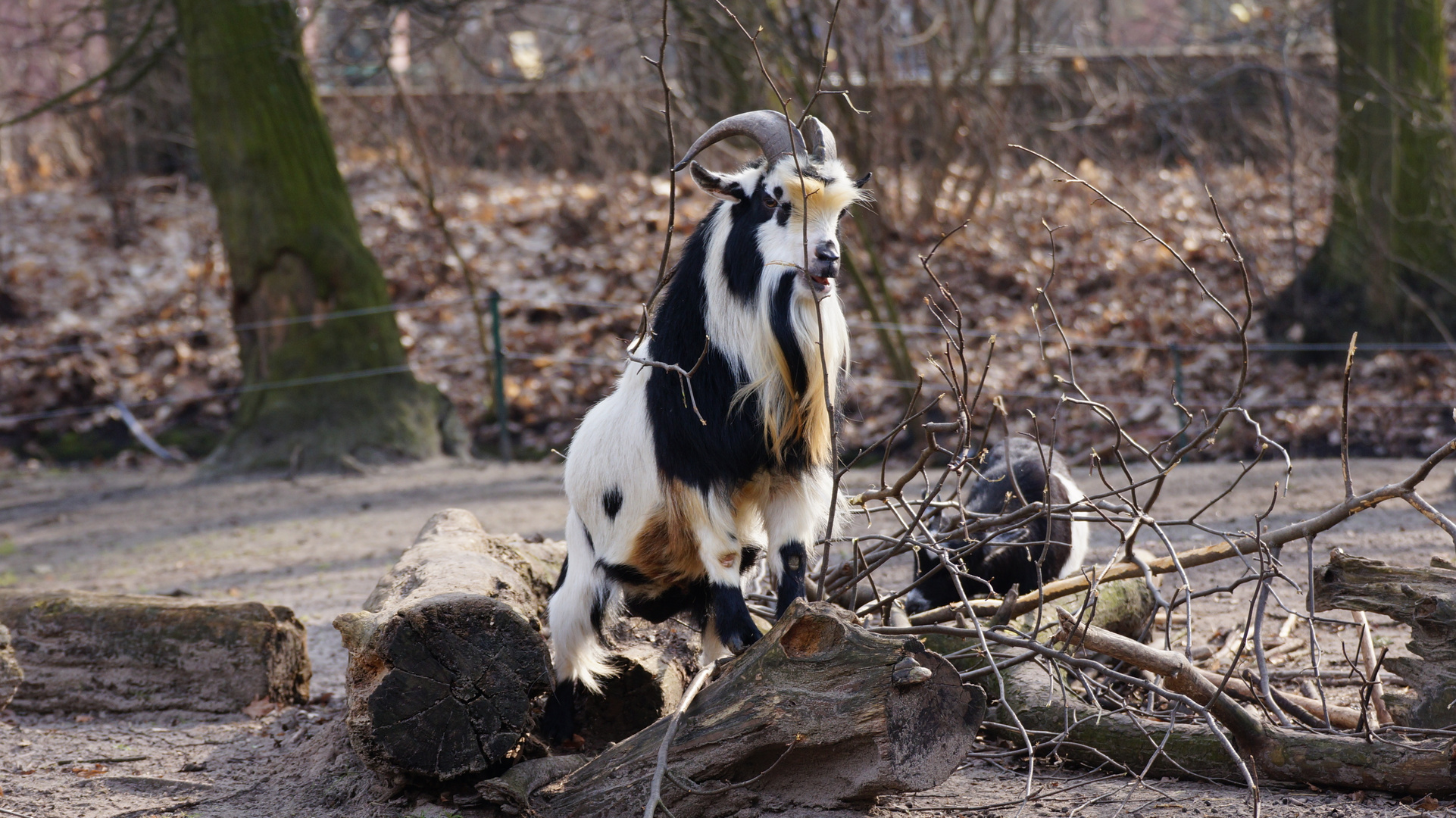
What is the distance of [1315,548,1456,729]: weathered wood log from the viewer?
12.0ft

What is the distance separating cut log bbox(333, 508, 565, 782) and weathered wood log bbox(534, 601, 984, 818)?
380 millimetres

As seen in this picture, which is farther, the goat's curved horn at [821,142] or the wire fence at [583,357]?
the wire fence at [583,357]

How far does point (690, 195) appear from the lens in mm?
13727

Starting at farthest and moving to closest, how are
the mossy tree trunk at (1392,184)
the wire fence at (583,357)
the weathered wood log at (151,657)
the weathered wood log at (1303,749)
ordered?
the mossy tree trunk at (1392,184)
the wire fence at (583,357)
the weathered wood log at (151,657)
the weathered wood log at (1303,749)

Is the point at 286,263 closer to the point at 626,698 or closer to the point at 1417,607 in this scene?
the point at 626,698

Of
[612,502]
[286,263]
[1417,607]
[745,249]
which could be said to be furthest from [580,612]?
[286,263]

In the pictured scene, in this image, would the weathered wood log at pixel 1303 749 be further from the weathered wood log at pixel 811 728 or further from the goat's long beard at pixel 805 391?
the goat's long beard at pixel 805 391

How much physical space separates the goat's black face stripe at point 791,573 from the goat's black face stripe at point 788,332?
51 cm

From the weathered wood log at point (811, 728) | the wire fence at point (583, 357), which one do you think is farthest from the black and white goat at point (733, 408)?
the wire fence at point (583, 357)

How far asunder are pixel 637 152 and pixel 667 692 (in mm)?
11145

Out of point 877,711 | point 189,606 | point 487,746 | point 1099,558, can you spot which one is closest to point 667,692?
point 487,746

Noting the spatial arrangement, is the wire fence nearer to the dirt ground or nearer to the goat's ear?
the dirt ground

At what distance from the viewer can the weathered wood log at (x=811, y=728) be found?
325 centimetres

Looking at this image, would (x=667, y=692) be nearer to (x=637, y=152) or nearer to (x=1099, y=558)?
(x=1099, y=558)
